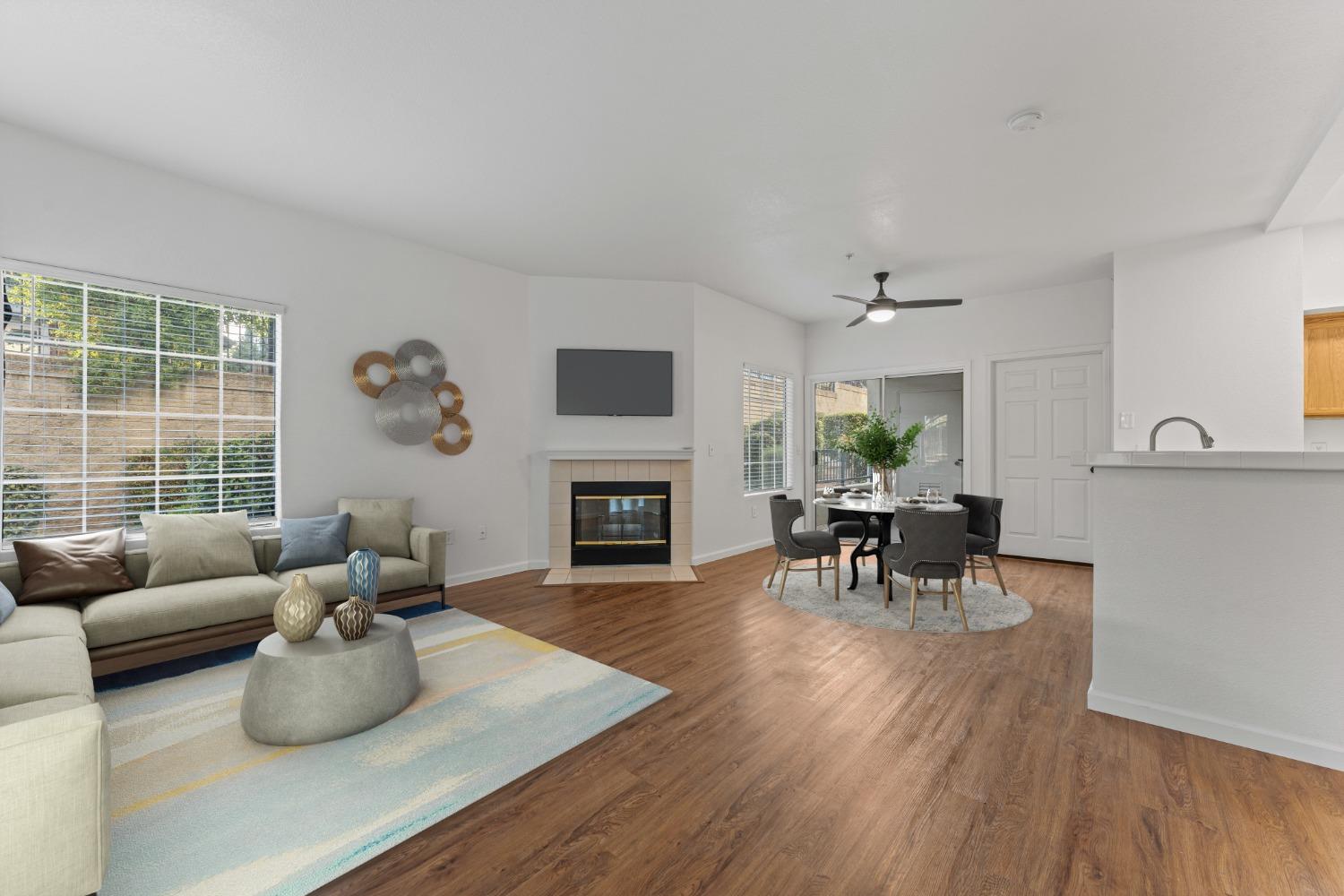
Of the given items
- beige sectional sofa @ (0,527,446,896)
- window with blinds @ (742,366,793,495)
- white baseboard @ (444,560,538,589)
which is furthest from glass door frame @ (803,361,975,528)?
beige sectional sofa @ (0,527,446,896)

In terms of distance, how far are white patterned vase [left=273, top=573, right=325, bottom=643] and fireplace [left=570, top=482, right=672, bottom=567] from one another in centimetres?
296

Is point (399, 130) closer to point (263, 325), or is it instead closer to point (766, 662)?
point (263, 325)

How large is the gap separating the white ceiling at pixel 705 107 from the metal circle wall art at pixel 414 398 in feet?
3.22

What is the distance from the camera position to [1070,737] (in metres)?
2.29

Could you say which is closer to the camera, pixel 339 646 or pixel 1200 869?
pixel 1200 869

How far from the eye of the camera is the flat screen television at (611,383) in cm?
535

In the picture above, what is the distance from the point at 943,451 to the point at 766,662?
4342 mm

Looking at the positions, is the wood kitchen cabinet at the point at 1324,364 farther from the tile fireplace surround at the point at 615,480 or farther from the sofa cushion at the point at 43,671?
the sofa cushion at the point at 43,671

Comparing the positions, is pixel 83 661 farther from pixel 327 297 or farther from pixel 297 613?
pixel 327 297

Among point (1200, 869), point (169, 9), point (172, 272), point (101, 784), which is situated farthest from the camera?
point (172, 272)

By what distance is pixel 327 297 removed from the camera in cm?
405

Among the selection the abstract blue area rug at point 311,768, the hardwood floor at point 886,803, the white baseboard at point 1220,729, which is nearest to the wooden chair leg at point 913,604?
the hardwood floor at point 886,803

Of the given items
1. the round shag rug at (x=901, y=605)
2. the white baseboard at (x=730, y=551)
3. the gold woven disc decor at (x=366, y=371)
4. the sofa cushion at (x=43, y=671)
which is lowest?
the round shag rug at (x=901, y=605)

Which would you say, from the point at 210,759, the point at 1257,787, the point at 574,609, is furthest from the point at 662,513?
the point at 1257,787
